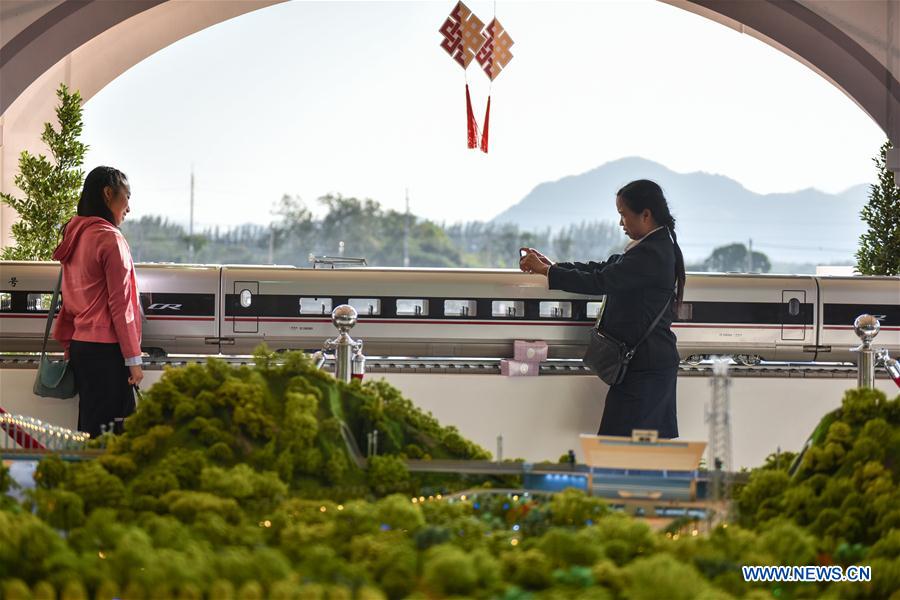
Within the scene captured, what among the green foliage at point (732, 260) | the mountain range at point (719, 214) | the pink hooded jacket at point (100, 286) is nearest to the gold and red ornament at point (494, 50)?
the pink hooded jacket at point (100, 286)

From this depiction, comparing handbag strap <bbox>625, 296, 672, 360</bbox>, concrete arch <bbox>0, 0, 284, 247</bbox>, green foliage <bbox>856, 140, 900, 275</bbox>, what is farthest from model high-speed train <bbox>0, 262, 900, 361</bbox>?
concrete arch <bbox>0, 0, 284, 247</bbox>

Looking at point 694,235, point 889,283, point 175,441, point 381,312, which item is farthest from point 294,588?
point 694,235

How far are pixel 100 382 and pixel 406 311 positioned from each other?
Answer: 216 cm

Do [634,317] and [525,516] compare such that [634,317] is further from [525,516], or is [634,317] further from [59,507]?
[59,507]

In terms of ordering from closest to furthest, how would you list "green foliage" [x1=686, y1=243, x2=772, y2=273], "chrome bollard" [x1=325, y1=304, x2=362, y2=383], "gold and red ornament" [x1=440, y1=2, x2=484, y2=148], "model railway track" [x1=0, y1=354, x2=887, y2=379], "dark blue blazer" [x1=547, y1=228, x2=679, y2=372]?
"chrome bollard" [x1=325, y1=304, x2=362, y2=383] → "dark blue blazer" [x1=547, y1=228, x2=679, y2=372] → "model railway track" [x1=0, y1=354, x2=887, y2=379] → "gold and red ornament" [x1=440, y1=2, x2=484, y2=148] → "green foliage" [x1=686, y1=243, x2=772, y2=273]

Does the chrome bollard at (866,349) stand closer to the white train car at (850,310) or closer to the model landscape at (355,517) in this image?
the white train car at (850,310)

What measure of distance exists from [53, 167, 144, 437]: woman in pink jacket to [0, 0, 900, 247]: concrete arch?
Result: 435 centimetres

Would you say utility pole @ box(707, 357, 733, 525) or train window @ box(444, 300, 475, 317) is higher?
train window @ box(444, 300, 475, 317)

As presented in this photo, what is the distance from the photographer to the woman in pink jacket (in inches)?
138

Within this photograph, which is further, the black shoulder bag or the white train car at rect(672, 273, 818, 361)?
the white train car at rect(672, 273, 818, 361)

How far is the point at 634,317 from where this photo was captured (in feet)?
11.8

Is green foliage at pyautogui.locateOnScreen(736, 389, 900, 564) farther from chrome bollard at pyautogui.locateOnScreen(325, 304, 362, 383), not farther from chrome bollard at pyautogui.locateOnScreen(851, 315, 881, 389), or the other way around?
chrome bollard at pyautogui.locateOnScreen(851, 315, 881, 389)

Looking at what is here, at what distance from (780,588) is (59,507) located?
1.12 metres

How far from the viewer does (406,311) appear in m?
5.45
